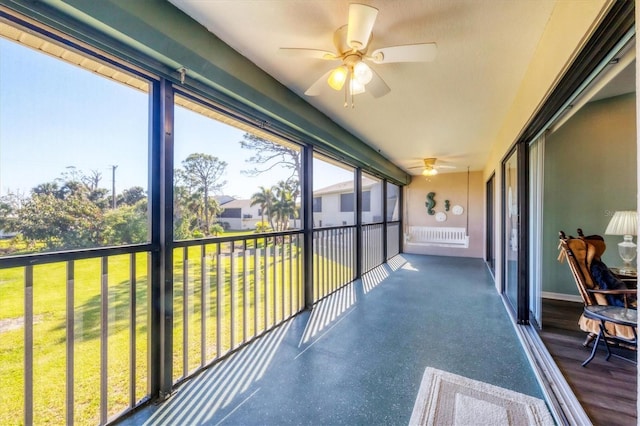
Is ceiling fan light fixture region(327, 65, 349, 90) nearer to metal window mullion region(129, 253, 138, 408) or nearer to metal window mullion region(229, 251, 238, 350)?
metal window mullion region(229, 251, 238, 350)

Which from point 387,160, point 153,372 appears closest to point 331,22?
point 153,372

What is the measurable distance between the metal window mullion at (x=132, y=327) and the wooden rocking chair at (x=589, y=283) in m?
3.43

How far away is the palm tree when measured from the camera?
266 cm

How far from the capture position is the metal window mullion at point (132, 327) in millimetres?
1675

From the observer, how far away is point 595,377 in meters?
1.91

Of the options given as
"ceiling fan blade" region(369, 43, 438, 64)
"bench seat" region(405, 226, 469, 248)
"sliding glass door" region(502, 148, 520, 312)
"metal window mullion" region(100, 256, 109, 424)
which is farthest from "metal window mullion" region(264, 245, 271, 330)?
"bench seat" region(405, 226, 469, 248)

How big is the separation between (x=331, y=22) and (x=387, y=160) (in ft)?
14.6

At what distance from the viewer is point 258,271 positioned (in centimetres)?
275

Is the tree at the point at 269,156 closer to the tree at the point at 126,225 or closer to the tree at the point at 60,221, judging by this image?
the tree at the point at 126,225

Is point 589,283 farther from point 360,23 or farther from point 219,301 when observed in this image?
point 219,301

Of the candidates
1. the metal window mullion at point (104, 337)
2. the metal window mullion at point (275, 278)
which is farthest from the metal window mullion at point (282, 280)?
the metal window mullion at point (104, 337)

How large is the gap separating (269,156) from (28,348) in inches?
84.2

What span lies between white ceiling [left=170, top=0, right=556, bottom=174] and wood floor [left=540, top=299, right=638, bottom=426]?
2.35 metres

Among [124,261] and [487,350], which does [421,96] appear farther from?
[124,261]
